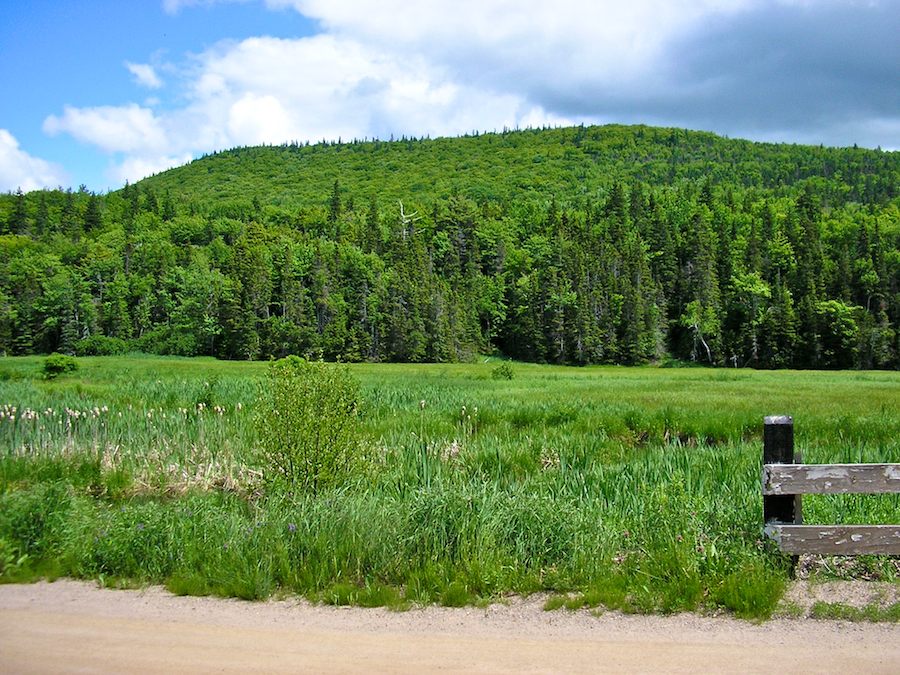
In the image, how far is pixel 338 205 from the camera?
152000 millimetres

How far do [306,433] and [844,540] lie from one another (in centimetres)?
695

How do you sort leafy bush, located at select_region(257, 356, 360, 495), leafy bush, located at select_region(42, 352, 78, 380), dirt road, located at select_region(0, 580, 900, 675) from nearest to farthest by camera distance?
dirt road, located at select_region(0, 580, 900, 675) → leafy bush, located at select_region(257, 356, 360, 495) → leafy bush, located at select_region(42, 352, 78, 380)

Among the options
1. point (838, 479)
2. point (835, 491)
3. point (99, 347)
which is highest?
point (99, 347)

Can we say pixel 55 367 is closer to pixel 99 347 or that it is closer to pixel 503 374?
pixel 503 374

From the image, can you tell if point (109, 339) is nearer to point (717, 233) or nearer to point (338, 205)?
point (338, 205)

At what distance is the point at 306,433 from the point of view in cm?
994

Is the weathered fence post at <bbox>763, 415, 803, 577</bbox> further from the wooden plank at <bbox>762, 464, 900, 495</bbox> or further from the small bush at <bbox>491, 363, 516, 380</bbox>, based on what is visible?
the small bush at <bbox>491, 363, 516, 380</bbox>

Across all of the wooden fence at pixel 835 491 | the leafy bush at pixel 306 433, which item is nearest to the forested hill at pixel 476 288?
the leafy bush at pixel 306 433

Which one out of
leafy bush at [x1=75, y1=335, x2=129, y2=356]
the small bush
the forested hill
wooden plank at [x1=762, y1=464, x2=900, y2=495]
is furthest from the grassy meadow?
leafy bush at [x1=75, y1=335, x2=129, y2=356]

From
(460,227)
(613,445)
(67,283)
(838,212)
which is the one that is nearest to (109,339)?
(67,283)

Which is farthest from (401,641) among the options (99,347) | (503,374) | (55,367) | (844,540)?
(99,347)

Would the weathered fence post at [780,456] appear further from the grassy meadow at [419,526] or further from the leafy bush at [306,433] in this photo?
the leafy bush at [306,433]

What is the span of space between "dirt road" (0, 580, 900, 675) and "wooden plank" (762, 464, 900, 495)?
1.29m

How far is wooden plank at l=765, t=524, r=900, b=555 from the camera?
6465 millimetres
